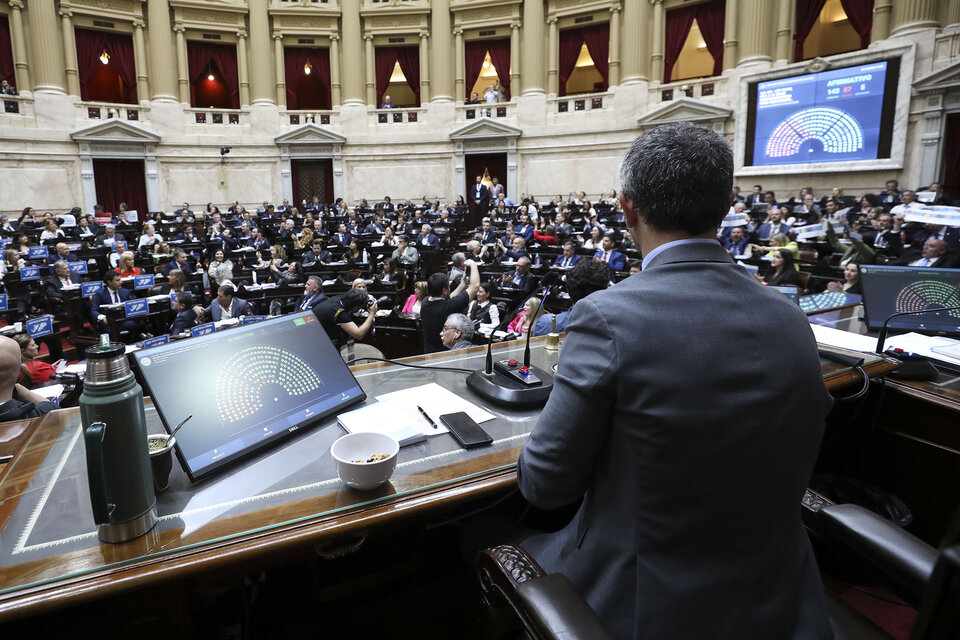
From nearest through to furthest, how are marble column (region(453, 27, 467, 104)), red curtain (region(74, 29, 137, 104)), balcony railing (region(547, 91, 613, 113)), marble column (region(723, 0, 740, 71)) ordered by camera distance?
marble column (region(723, 0, 740, 71)) → balcony railing (region(547, 91, 613, 113)) → red curtain (region(74, 29, 137, 104)) → marble column (region(453, 27, 467, 104))

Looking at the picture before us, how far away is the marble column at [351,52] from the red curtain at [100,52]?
21.7ft

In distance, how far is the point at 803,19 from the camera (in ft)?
49.0

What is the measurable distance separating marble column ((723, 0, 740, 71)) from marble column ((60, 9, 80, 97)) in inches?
731

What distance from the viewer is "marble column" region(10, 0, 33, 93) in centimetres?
1611

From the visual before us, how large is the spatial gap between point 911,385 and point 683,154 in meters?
1.73

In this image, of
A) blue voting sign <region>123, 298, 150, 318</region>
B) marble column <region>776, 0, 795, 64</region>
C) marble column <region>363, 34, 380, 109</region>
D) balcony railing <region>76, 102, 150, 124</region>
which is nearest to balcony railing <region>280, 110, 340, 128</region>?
marble column <region>363, 34, 380, 109</region>

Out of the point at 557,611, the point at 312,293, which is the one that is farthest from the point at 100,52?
the point at 557,611

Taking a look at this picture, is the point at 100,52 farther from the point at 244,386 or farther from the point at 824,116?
the point at 244,386

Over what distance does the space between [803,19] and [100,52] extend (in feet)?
67.3

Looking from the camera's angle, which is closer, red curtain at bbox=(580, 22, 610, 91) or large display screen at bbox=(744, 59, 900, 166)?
large display screen at bbox=(744, 59, 900, 166)

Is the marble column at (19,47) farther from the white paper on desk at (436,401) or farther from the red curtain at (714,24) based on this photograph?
the white paper on desk at (436,401)

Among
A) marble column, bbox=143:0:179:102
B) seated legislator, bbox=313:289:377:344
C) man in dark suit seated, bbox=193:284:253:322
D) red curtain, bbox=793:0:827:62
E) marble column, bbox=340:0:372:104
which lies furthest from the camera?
marble column, bbox=340:0:372:104

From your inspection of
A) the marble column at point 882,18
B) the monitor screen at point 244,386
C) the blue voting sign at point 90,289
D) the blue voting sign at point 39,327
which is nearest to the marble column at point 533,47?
the marble column at point 882,18

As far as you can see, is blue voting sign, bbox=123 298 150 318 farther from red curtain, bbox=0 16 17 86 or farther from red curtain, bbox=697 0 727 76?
red curtain, bbox=697 0 727 76
